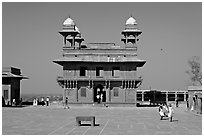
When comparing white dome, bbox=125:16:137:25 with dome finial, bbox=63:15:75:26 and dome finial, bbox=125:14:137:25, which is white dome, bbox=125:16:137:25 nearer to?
dome finial, bbox=125:14:137:25

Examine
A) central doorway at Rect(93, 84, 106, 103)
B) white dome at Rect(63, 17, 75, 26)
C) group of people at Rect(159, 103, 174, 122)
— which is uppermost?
white dome at Rect(63, 17, 75, 26)

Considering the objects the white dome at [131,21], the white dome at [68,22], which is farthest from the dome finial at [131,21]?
the white dome at [68,22]

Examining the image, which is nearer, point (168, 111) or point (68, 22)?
point (168, 111)

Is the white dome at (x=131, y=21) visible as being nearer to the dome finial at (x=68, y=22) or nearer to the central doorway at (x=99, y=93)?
the dome finial at (x=68, y=22)

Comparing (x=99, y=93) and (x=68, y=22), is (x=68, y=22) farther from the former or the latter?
(x=99, y=93)

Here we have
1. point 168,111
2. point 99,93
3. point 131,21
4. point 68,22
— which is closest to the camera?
point 168,111

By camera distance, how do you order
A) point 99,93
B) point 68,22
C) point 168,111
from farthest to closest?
point 68,22
point 99,93
point 168,111

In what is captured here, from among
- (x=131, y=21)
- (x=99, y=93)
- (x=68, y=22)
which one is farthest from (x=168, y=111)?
(x=68, y=22)

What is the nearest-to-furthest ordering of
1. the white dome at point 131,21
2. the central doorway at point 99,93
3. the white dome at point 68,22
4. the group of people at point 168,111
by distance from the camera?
1. the group of people at point 168,111
2. the central doorway at point 99,93
3. the white dome at point 131,21
4. the white dome at point 68,22

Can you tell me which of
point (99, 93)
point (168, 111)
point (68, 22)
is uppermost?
point (68, 22)

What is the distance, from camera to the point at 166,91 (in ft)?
234

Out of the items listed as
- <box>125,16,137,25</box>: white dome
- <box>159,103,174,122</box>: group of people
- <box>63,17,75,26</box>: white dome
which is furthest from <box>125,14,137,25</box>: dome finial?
<box>159,103,174,122</box>: group of people

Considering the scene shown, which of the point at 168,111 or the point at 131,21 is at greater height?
the point at 131,21

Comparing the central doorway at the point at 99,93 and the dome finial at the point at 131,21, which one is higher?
the dome finial at the point at 131,21
